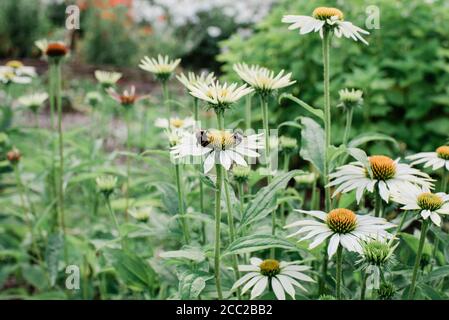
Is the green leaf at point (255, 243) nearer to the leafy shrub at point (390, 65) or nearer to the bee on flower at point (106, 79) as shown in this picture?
the bee on flower at point (106, 79)

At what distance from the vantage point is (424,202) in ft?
2.87

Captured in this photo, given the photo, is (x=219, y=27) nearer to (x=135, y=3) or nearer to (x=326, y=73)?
(x=135, y=3)

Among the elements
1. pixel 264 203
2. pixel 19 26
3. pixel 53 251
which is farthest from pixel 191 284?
pixel 19 26

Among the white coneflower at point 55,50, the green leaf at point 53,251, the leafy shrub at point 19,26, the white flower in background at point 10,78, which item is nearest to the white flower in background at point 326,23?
the white coneflower at point 55,50

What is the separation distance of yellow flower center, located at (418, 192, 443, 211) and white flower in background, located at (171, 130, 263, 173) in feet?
0.88

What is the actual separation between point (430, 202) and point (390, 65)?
153 cm

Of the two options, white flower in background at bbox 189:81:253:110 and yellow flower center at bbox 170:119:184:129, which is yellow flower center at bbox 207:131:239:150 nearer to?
white flower in background at bbox 189:81:253:110

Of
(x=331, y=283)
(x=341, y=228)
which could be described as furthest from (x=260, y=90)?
(x=331, y=283)

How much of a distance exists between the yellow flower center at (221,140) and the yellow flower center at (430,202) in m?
0.30

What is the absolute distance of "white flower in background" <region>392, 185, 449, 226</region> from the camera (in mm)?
860

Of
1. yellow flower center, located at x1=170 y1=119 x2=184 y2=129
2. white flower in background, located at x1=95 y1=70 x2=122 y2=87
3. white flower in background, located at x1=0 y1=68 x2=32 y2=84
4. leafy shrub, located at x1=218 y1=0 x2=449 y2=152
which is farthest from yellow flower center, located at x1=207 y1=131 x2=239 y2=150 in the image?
leafy shrub, located at x1=218 y1=0 x2=449 y2=152

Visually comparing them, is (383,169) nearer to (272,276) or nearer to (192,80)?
(272,276)

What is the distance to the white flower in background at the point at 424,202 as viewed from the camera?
860mm
